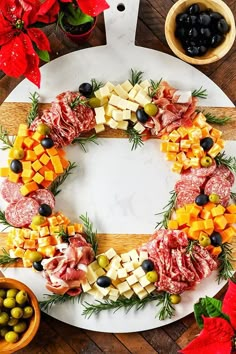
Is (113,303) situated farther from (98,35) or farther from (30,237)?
(98,35)

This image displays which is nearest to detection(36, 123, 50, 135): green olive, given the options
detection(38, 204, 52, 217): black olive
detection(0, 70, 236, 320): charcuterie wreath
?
detection(0, 70, 236, 320): charcuterie wreath

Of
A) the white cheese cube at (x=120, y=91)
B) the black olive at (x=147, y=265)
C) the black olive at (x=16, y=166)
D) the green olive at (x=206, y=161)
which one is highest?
the white cheese cube at (x=120, y=91)

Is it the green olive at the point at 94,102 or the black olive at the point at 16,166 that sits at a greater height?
the green olive at the point at 94,102

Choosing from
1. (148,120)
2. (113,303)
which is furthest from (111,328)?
(148,120)

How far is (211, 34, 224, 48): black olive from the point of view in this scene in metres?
1.76

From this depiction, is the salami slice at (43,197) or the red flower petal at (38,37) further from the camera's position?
the salami slice at (43,197)

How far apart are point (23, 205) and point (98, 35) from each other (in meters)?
0.59

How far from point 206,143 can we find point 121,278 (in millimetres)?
476

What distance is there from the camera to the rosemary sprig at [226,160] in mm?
1799

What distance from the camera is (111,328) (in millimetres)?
1781

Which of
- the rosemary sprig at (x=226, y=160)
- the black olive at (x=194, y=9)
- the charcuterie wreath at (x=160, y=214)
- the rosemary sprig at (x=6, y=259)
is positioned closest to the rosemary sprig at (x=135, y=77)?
the charcuterie wreath at (x=160, y=214)

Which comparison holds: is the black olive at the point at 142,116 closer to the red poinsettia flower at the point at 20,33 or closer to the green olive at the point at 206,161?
the green olive at the point at 206,161

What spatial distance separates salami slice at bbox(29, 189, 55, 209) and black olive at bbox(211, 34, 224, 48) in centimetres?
66

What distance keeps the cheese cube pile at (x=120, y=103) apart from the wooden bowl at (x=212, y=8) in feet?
0.47
